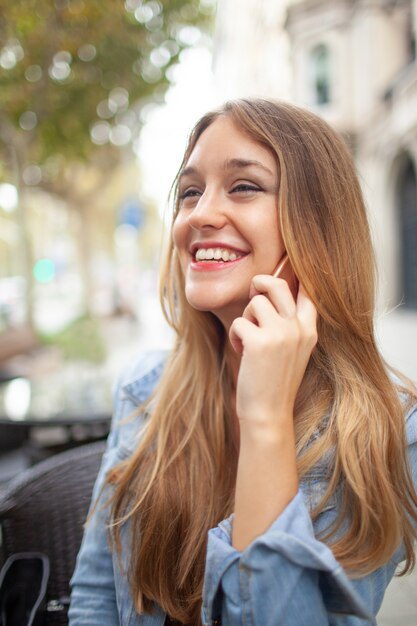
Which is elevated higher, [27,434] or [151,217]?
[151,217]

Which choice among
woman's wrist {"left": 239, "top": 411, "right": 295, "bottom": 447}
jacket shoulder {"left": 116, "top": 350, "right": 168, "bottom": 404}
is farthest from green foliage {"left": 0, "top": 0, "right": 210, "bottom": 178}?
woman's wrist {"left": 239, "top": 411, "right": 295, "bottom": 447}

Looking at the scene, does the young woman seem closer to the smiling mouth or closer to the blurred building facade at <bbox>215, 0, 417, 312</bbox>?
the smiling mouth

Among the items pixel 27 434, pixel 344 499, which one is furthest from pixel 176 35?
pixel 344 499

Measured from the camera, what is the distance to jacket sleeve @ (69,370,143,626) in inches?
51.3

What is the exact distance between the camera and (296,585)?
0.89 metres

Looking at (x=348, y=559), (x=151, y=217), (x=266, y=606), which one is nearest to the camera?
(x=266, y=606)

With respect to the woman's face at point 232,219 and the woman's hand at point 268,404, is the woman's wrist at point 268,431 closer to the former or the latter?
the woman's hand at point 268,404

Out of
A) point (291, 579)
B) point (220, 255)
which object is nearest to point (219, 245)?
point (220, 255)

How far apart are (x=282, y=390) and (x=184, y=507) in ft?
1.54

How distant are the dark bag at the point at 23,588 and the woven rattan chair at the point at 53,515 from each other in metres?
0.12

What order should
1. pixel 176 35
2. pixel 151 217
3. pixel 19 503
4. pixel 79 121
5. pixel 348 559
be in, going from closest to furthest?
1. pixel 348 559
2. pixel 19 503
3. pixel 176 35
4. pixel 79 121
5. pixel 151 217

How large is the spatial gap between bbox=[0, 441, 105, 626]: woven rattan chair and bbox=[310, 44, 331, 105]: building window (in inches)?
74.0

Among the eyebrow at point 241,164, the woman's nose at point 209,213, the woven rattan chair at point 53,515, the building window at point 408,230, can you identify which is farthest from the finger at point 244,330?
the building window at point 408,230

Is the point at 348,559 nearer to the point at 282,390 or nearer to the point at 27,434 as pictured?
the point at 282,390
